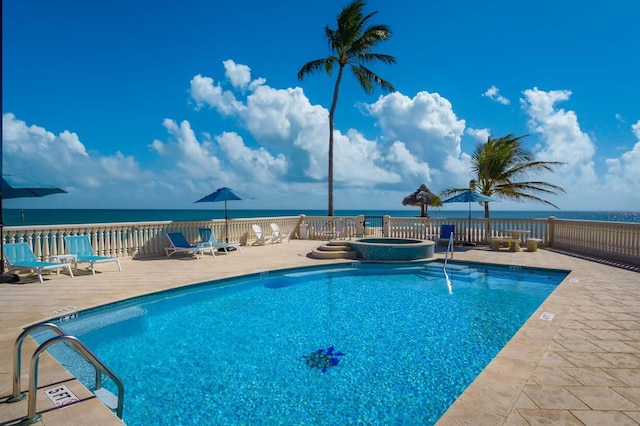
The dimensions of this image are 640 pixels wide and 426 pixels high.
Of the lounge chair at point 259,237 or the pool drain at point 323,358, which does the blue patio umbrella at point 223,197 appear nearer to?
the lounge chair at point 259,237

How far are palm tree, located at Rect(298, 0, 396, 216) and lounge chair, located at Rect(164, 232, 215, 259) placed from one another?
757 cm

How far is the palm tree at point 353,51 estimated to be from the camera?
1630 centimetres

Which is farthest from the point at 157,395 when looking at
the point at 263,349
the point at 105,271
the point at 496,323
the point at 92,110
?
the point at 92,110

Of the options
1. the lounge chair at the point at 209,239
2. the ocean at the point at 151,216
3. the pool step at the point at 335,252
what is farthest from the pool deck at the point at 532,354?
the ocean at the point at 151,216

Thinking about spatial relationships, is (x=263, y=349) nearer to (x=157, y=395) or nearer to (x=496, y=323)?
(x=157, y=395)

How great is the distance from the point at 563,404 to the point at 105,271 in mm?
8909

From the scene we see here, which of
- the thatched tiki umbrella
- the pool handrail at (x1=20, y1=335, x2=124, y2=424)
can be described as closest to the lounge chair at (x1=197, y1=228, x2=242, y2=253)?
the pool handrail at (x1=20, y1=335, x2=124, y2=424)

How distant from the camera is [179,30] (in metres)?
14.8

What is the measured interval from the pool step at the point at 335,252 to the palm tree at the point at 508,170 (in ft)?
25.8

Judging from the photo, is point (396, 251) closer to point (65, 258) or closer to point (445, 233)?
point (445, 233)

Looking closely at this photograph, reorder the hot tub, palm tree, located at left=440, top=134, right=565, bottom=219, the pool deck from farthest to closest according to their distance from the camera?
palm tree, located at left=440, top=134, right=565, bottom=219
the hot tub
the pool deck

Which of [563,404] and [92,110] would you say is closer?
[563,404]

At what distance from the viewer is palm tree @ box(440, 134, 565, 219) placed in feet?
49.3

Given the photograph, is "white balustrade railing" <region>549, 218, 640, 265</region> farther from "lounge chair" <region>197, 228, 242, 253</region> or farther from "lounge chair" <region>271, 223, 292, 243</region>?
"lounge chair" <region>197, 228, 242, 253</region>
